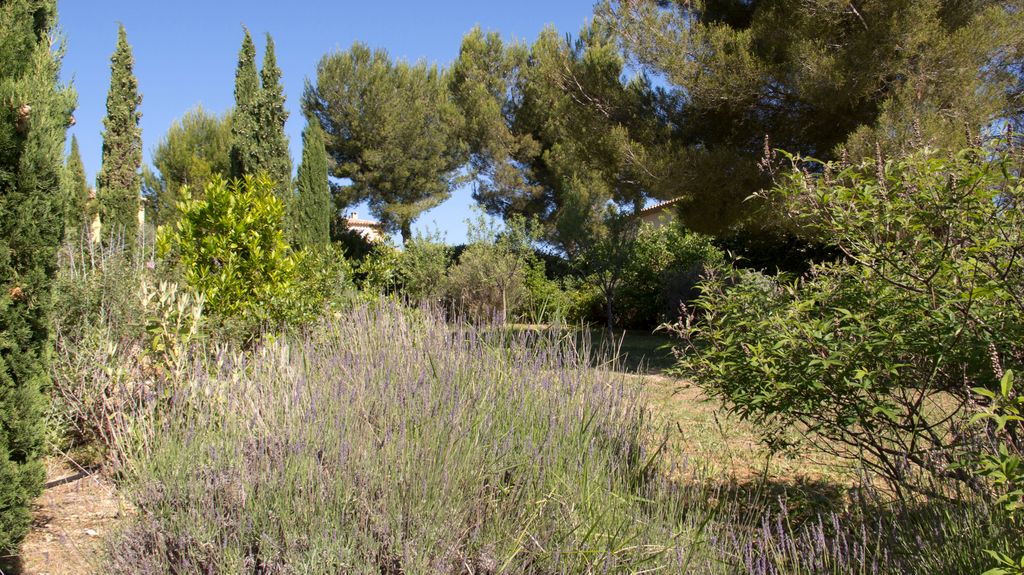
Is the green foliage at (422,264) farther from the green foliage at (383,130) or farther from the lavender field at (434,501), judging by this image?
the lavender field at (434,501)

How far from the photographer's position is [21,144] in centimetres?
264

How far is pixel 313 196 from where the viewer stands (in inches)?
560

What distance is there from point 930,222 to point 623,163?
7.11 m

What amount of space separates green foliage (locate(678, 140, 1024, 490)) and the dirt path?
98.3 inches

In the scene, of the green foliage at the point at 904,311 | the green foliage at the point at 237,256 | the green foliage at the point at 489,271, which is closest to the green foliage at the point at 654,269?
the green foliage at the point at 489,271

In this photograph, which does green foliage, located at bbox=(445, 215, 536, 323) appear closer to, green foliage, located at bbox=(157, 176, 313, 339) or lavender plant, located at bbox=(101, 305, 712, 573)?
green foliage, located at bbox=(157, 176, 313, 339)

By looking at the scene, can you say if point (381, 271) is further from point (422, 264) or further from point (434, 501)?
point (434, 501)

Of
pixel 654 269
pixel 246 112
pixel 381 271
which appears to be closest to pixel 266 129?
pixel 246 112

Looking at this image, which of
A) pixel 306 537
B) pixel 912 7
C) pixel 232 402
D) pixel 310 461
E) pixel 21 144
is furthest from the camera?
pixel 912 7

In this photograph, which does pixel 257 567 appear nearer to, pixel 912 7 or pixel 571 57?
pixel 912 7

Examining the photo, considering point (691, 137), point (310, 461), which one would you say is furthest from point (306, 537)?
point (691, 137)

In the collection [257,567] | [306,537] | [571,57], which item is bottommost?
[257,567]

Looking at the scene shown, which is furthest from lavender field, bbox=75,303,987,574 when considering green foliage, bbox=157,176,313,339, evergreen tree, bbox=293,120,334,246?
evergreen tree, bbox=293,120,334,246

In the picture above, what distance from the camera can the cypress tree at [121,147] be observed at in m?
14.3
